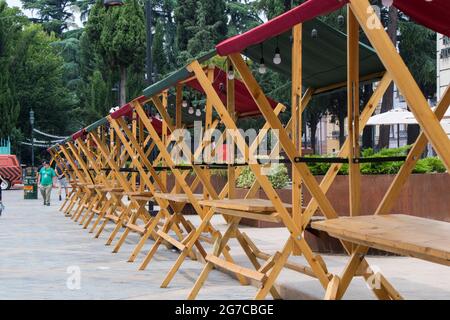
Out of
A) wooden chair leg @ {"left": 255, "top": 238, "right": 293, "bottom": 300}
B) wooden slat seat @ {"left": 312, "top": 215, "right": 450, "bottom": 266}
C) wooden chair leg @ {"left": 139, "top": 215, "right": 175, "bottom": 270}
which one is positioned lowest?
wooden chair leg @ {"left": 139, "top": 215, "right": 175, "bottom": 270}

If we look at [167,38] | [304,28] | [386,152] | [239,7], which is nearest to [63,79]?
[167,38]

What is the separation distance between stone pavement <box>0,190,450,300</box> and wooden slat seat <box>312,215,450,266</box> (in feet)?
6.28

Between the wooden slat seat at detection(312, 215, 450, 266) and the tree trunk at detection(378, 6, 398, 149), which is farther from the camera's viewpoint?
the tree trunk at detection(378, 6, 398, 149)

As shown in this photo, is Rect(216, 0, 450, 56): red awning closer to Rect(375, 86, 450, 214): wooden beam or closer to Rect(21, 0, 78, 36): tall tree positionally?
Rect(375, 86, 450, 214): wooden beam

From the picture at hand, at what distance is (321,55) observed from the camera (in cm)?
758

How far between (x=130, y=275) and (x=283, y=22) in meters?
4.69

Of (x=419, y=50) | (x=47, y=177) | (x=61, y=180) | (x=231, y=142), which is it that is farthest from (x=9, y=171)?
(x=231, y=142)

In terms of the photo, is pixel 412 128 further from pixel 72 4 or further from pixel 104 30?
pixel 72 4

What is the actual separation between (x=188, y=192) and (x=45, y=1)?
212 ft

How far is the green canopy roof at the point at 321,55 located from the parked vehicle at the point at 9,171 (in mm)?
36871

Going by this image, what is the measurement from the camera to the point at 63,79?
217 feet

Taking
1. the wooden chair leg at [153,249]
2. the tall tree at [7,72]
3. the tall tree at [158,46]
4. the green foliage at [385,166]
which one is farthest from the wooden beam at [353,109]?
the tall tree at [7,72]

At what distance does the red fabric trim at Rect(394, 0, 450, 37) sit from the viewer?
16.2ft

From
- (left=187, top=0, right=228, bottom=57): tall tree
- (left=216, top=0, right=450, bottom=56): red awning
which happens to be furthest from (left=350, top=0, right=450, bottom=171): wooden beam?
(left=187, top=0, right=228, bottom=57): tall tree
